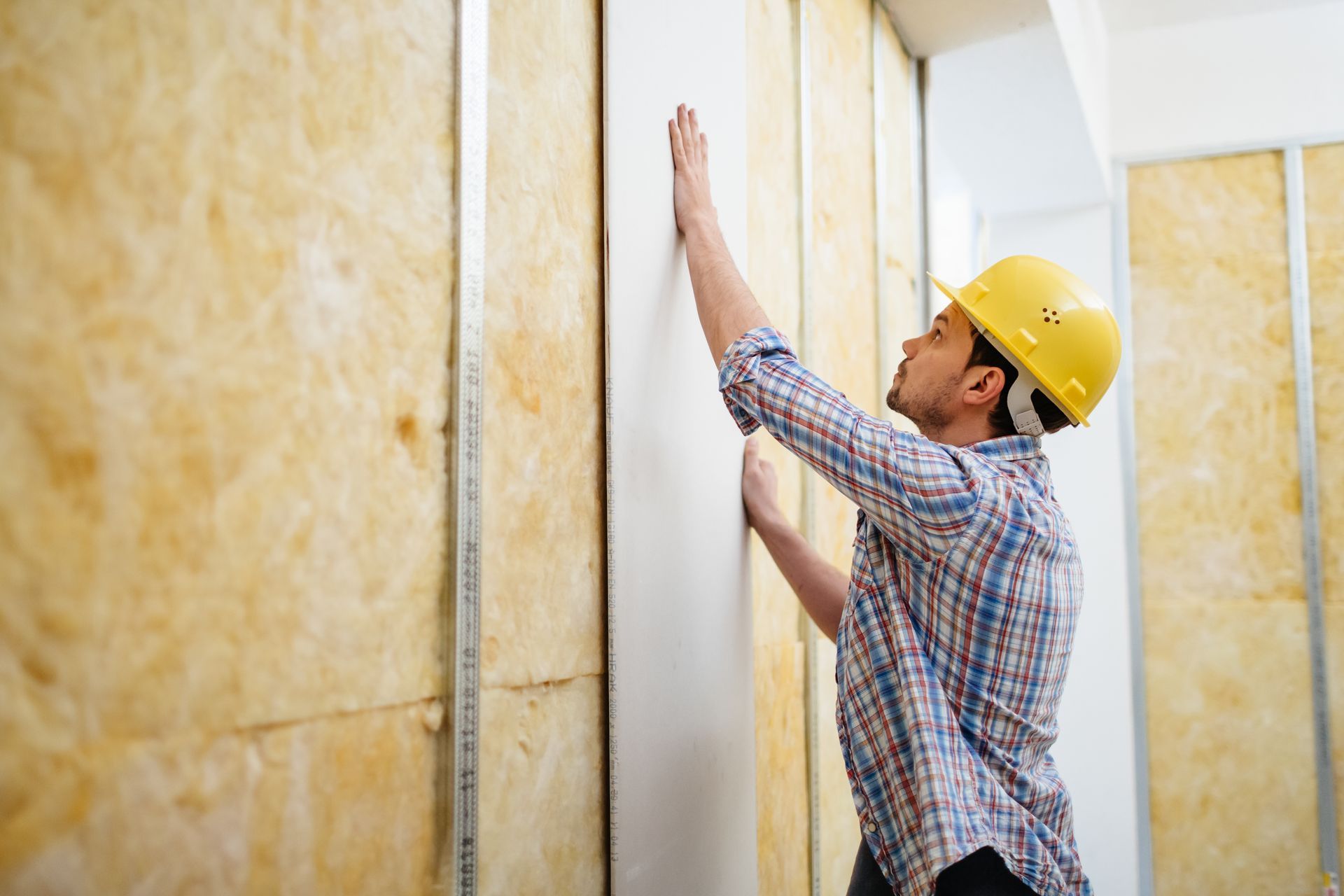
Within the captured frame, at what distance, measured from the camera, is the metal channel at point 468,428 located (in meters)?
1.25

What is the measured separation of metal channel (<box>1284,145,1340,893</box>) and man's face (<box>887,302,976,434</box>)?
372cm

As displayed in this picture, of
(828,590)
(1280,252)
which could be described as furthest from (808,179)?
(1280,252)

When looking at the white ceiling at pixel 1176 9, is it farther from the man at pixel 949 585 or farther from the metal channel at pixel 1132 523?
the man at pixel 949 585

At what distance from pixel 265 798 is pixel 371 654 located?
19 cm

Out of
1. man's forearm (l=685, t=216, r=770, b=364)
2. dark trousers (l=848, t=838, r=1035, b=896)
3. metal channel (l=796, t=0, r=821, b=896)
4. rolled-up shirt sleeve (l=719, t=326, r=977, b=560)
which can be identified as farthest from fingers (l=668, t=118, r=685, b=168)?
dark trousers (l=848, t=838, r=1035, b=896)

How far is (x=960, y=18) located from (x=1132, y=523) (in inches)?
108

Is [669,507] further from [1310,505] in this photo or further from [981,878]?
[1310,505]

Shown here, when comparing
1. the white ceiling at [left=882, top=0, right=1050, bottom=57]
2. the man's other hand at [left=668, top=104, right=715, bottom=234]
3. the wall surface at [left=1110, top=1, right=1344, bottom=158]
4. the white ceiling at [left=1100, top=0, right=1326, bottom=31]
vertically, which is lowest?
the man's other hand at [left=668, top=104, right=715, bottom=234]

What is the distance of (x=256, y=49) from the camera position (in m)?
1.03

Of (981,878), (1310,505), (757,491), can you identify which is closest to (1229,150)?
(1310,505)

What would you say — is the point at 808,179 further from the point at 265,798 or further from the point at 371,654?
the point at 265,798

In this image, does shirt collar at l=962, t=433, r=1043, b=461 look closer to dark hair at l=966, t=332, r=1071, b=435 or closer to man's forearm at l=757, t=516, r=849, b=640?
dark hair at l=966, t=332, r=1071, b=435

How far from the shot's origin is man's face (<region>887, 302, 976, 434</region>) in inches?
74.8

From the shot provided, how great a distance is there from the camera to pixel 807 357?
2547mm
